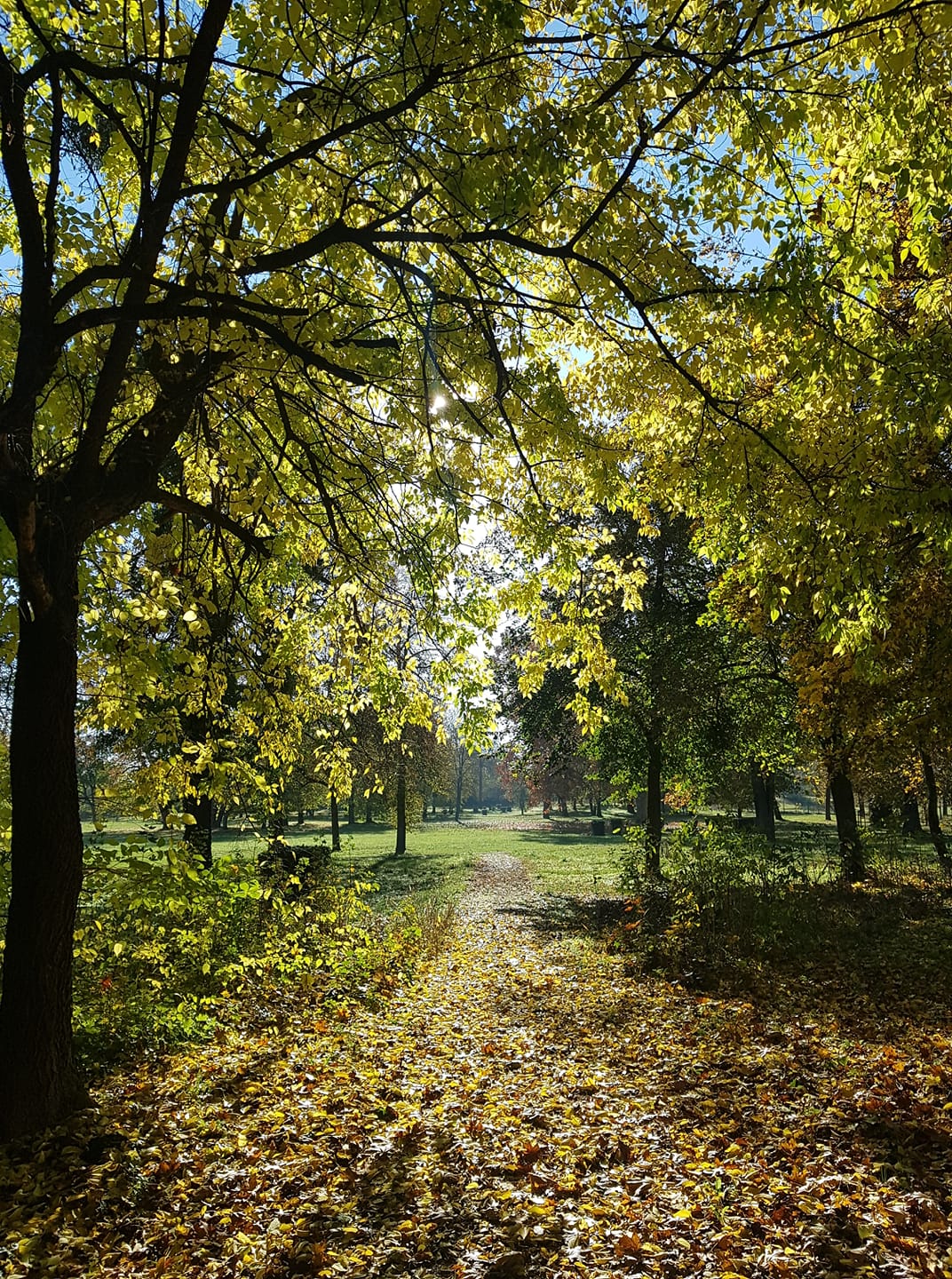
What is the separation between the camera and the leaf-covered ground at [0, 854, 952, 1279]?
320 centimetres

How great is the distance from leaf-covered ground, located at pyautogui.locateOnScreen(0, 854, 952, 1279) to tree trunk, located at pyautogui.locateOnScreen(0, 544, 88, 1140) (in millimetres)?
313

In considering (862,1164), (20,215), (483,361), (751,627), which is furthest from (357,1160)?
(751,627)

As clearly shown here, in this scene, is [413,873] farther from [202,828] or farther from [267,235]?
[267,235]

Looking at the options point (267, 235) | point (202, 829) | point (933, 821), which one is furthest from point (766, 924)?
point (933, 821)

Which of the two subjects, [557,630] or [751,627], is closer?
[557,630]

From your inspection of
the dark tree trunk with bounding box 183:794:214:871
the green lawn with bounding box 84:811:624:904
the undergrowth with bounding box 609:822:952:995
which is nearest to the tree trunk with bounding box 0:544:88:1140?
the green lawn with bounding box 84:811:624:904

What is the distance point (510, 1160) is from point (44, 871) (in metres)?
3.15

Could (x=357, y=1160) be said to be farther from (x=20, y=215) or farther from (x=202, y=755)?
(x=20, y=215)

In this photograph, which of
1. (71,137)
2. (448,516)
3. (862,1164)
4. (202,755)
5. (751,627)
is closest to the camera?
(862,1164)

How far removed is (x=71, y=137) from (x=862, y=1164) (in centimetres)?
756

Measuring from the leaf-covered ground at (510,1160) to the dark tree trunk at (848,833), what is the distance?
25.1ft

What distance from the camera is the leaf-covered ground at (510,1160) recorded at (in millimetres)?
3201

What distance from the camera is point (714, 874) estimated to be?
1130cm

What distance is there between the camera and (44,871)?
13.6ft
